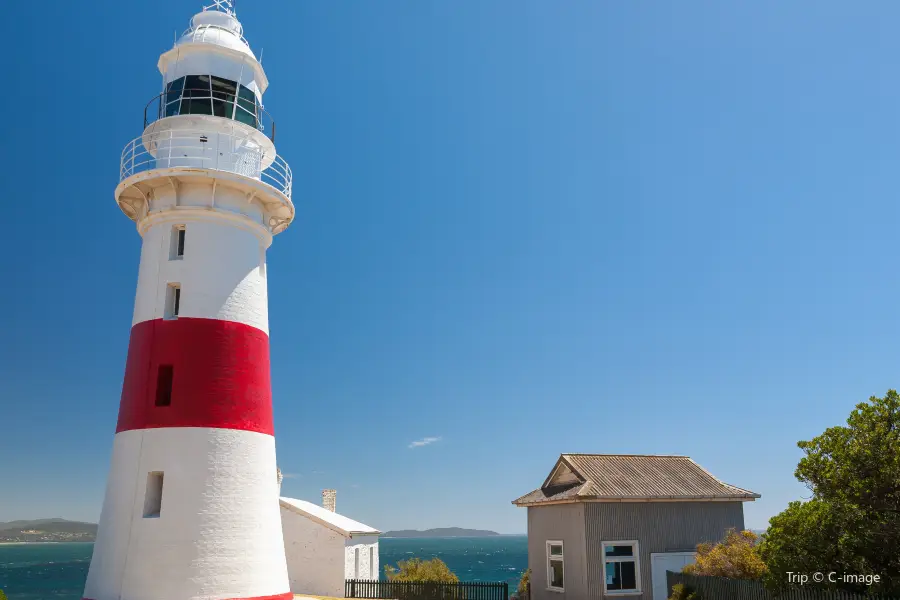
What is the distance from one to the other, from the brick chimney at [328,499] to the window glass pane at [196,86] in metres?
21.5

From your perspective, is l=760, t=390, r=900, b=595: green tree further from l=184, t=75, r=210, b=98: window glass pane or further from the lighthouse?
l=184, t=75, r=210, b=98: window glass pane

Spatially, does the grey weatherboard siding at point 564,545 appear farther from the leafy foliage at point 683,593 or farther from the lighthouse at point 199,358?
the lighthouse at point 199,358

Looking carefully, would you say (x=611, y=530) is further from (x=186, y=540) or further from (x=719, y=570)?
(x=186, y=540)

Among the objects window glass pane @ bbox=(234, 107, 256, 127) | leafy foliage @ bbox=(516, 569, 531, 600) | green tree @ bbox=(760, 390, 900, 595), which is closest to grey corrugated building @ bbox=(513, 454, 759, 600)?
leafy foliage @ bbox=(516, 569, 531, 600)

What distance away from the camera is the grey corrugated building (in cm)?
2008

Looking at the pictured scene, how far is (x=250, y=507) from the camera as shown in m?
15.4

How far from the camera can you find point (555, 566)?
2169 cm

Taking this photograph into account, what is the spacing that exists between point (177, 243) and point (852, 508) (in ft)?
50.8

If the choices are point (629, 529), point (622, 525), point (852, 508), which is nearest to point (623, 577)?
point (629, 529)

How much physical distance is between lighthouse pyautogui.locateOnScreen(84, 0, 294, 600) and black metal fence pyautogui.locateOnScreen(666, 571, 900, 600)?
10.8 m

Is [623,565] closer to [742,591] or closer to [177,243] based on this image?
[742,591]

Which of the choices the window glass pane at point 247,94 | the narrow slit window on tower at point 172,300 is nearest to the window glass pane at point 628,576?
the narrow slit window on tower at point 172,300

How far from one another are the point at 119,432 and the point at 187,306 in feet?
10.8

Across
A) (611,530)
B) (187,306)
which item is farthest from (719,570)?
(187,306)
